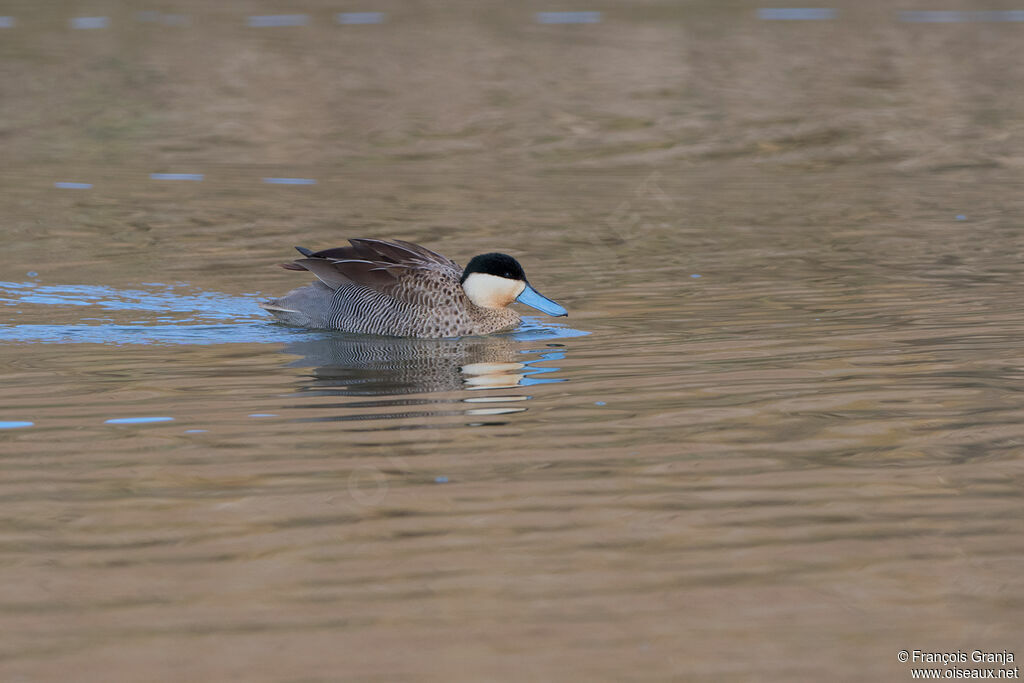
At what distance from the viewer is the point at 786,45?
3331cm

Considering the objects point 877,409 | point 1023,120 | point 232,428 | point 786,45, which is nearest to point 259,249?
point 232,428

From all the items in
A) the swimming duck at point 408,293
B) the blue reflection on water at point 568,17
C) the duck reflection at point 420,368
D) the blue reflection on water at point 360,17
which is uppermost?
the blue reflection on water at point 360,17

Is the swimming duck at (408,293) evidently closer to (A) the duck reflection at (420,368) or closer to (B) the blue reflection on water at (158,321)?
(A) the duck reflection at (420,368)

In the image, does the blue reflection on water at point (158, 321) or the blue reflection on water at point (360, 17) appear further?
the blue reflection on water at point (360, 17)

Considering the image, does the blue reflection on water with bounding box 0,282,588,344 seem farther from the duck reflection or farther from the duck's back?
the duck reflection

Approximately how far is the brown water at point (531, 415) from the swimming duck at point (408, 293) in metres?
0.19

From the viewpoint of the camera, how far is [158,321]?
37.1 feet

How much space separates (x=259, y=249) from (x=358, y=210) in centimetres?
235

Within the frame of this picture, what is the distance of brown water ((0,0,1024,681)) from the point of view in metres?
5.41

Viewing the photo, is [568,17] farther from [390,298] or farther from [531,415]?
[531,415]

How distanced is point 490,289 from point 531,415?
271cm

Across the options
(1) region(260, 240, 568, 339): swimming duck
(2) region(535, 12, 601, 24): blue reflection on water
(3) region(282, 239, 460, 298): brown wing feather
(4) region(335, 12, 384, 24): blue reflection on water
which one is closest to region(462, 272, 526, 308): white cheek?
(1) region(260, 240, 568, 339): swimming duck

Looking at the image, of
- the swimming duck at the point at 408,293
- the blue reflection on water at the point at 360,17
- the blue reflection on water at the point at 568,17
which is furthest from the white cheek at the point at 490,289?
the blue reflection on water at the point at 360,17

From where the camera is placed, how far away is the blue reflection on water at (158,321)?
35.2 feet
